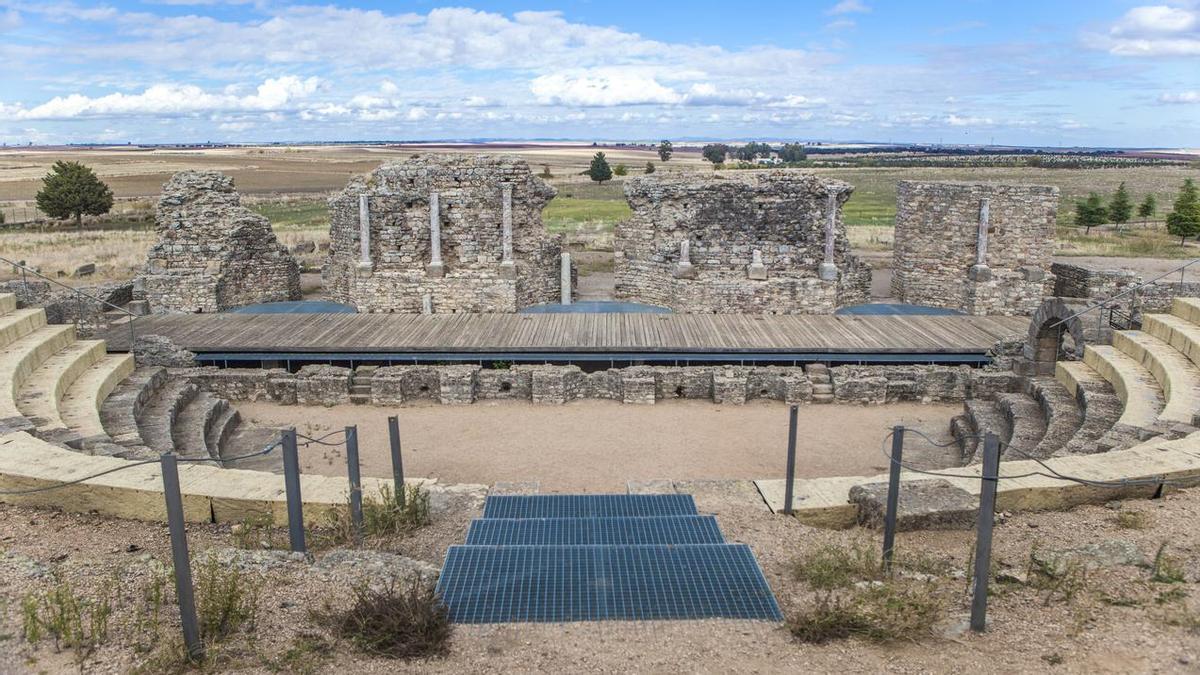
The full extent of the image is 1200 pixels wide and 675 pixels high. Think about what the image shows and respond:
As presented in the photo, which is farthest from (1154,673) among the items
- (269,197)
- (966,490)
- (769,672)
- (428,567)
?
(269,197)

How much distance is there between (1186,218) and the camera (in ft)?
114

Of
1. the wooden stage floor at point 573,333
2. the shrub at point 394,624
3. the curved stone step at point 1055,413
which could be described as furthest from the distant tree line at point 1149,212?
the shrub at point 394,624

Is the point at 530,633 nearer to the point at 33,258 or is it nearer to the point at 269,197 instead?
the point at 33,258

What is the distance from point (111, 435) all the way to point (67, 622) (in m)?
6.69

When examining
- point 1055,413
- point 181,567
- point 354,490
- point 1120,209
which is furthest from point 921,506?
point 1120,209

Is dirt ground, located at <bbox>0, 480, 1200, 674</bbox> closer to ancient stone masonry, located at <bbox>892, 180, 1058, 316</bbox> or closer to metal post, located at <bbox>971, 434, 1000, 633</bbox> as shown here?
metal post, located at <bbox>971, 434, 1000, 633</bbox>

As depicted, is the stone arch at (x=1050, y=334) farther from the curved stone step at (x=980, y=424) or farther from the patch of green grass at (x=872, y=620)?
the patch of green grass at (x=872, y=620)

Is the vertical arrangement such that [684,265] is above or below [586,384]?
above

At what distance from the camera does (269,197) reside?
69688 mm

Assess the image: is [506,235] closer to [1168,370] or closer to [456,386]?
[456,386]

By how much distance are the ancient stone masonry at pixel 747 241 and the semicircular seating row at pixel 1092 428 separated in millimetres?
6630

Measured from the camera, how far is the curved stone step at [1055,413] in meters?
10.8

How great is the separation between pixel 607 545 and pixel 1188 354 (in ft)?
33.3

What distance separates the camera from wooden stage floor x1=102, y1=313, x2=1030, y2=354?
1576 centimetres
